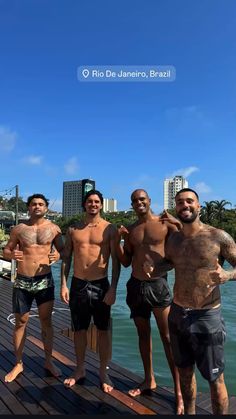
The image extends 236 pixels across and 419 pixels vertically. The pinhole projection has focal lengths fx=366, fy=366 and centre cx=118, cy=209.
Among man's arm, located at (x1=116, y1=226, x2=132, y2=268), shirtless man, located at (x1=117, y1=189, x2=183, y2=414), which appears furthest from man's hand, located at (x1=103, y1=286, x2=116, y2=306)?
man's arm, located at (x1=116, y1=226, x2=132, y2=268)

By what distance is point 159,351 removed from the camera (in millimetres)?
6469

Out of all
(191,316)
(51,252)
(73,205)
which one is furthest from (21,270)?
(73,205)

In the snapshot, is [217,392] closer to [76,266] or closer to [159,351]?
[76,266]

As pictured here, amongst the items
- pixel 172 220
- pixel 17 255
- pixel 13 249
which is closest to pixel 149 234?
pixel 172 220

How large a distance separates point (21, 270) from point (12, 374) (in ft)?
3.34

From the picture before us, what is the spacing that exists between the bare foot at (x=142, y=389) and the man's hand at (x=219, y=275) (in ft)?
4.90

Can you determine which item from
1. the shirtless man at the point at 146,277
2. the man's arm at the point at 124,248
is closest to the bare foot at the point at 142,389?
the shirtless man at the point at 146,277

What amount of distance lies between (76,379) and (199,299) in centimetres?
169

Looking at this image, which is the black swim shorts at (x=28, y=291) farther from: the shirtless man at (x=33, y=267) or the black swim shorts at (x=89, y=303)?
the black swim shorts at (x=89, y=303)

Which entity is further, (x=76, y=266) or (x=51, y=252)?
(x=51, y=252)

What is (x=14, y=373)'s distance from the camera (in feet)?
11.7

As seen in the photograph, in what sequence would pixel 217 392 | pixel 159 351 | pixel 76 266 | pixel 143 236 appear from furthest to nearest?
1. pixel 159 351
2. pixel 76 266
3. pixel 143 236
4. pixel 217 392

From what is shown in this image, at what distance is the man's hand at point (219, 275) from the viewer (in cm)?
234

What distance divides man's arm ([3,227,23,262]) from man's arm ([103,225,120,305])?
89 cm
